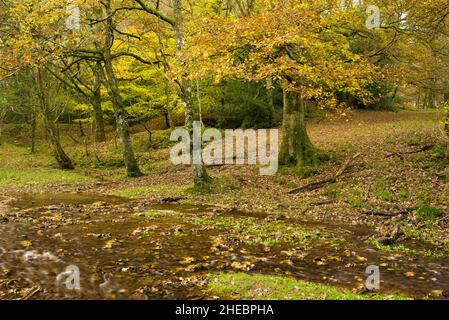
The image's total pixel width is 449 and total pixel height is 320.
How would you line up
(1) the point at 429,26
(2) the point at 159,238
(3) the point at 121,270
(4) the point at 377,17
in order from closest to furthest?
1. (3) the point at 121,270
2. (2) the point at 159,238
3. (1) the point at 429,26
4. (4) the point at 377,17

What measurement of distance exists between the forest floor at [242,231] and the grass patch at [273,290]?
32 mm

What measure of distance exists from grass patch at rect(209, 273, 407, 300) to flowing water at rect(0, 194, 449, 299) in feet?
1.12

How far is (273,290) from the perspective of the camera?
6805 mm

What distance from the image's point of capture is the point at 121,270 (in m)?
7.82

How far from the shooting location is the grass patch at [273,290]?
660 centimetres

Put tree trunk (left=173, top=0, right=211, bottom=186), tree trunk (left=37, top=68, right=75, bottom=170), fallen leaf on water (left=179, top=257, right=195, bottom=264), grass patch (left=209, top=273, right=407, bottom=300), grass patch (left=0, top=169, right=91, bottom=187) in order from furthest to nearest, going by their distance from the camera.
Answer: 1. tree trunk (left=37, top=68, right=75, bottom=170)
2. grass patch (left=0, top=169, right=91, bottom=187)
3. tree trunk (left=173, top=0, right=211, bottom=186)
4. fallen leaf on water (left=179, top=257, right=195, bottom=264)
5. grass patch (left=209, top=273, right=407, bottom=300)

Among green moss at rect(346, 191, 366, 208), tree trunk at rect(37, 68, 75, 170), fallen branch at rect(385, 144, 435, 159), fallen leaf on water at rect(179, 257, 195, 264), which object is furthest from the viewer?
tree trunk at rect(37, 68, 75, 170)

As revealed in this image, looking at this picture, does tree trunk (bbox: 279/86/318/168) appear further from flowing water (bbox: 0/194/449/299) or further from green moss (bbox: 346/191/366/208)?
flowing water (bbox: 0/194/449/299)

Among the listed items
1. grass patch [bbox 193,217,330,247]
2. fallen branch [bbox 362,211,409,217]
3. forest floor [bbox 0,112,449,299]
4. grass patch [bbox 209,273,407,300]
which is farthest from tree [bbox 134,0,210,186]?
grass patch [bbox 209,273,407,300]

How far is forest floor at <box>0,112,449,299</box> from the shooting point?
286 inches

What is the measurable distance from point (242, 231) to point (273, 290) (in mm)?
4415
